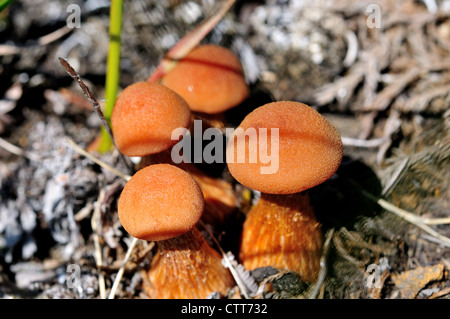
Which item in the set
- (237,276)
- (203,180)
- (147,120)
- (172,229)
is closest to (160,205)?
(172,229)

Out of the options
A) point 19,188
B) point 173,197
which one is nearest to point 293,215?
point 173,197

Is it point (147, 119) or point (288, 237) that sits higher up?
point (147, 119)

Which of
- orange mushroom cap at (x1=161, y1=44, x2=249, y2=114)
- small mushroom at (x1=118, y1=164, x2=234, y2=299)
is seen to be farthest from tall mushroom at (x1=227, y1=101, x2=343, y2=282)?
orange mushroom cap at (x1=161, y1=44, x2=249, y2=114)

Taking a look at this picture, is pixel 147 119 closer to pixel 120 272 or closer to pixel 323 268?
pixel 120 272

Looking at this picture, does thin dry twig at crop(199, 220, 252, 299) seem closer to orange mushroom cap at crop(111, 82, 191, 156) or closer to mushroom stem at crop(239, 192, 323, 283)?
mushroom stem at crop(239, 192, 323, 283)

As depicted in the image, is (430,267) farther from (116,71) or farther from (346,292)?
(116,71)
